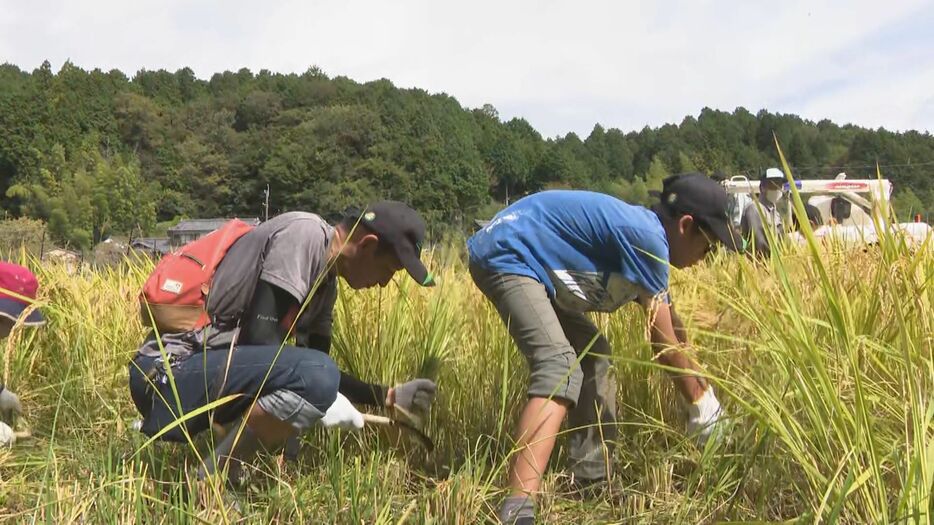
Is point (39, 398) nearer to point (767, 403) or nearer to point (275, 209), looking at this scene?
point (767, 403)

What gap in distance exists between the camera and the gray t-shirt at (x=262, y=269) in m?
1.84

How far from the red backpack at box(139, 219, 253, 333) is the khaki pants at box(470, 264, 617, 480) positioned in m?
0.69

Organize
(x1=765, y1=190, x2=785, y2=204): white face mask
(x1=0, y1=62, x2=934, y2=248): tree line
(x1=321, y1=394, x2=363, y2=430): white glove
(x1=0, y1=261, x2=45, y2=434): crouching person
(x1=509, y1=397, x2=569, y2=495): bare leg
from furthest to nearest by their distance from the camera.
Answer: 1. (x1=0, y1=62, x2=934, y2=248): tree line
2. (x1=765, y1=190, x2=785, y2=204): white face mask
3. (x1=0, y1=261, x2=45, y2=434): crouching person
4. (x1=321, y1=394, x2=363, y2=430): white glove
5. (x1=509, y1=397, x2=569, y2=495): bare leg

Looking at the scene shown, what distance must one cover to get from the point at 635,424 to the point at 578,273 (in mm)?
413

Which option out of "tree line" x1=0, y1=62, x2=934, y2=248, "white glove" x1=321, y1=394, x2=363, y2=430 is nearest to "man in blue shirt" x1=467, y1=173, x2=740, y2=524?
"white glove" x1=321, y1=394, x2=363, y2=430

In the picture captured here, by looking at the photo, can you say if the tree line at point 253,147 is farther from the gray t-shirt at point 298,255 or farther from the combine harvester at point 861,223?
the gray t-shirt at point 298,255

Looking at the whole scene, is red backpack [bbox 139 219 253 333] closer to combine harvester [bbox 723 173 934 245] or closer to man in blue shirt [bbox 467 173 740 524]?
man in blue shirt [bbox 467 173 740 524]

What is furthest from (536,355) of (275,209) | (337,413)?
(275,209)

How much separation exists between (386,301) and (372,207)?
0.88m

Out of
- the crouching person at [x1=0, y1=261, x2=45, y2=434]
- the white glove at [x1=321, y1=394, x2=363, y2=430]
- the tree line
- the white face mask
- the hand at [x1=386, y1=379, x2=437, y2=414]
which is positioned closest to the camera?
the white glove at [x1=321, y1=394, x2=363, y2=430]

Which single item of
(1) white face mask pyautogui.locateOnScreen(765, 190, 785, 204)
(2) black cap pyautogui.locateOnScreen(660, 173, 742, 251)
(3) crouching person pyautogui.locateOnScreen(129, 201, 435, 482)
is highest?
(2) black cap pyautogui.locateOnScreen(660, 173, 742, 251)

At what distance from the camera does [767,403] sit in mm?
1312

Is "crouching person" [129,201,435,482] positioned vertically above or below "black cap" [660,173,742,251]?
below

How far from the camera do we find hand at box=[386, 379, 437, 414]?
2.09m
